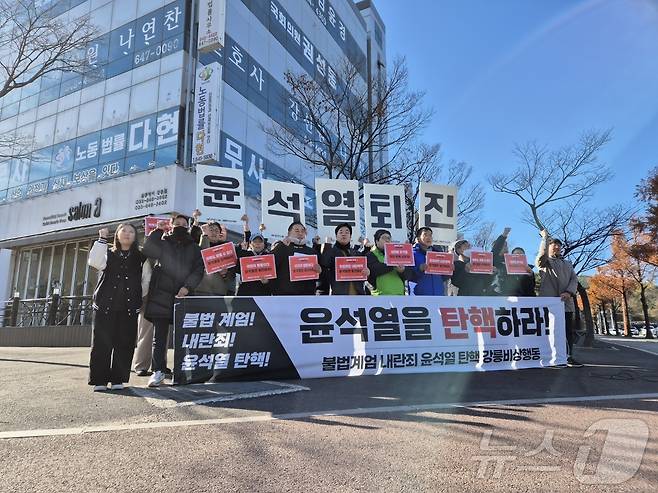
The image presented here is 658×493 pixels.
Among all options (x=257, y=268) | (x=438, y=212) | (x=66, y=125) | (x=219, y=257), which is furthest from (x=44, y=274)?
(x=438, y=212)

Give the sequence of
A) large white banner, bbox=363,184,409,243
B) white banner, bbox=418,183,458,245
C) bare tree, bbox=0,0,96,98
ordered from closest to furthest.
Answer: large white banner, bbox=363,184,409,243, white banner, bbox=418,183,458,245, bare tree, bbox=0,0,96,98

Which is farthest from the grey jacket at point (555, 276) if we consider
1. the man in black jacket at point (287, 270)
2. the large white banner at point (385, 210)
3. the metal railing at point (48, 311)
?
the metal railing at point (48, 311)

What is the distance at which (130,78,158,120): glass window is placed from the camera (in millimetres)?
17531

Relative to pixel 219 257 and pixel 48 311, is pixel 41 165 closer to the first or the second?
pixel 48 311

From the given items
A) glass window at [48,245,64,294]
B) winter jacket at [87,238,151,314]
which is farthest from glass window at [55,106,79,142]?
winter jacket at [87,238,151,314]

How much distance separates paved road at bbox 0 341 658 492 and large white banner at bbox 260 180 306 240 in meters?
2.85

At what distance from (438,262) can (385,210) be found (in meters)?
1.81

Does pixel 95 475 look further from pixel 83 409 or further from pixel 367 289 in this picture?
pixel 367 289

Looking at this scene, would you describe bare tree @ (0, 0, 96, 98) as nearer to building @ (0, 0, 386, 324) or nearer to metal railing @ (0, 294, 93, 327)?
building @ (0, 0, 386, 324)

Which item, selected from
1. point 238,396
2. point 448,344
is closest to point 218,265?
point 238,396

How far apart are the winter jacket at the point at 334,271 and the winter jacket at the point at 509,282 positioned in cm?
253

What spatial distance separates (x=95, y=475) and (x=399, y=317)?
396cm

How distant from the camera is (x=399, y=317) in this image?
19.4 ft

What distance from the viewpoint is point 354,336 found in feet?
18.6
